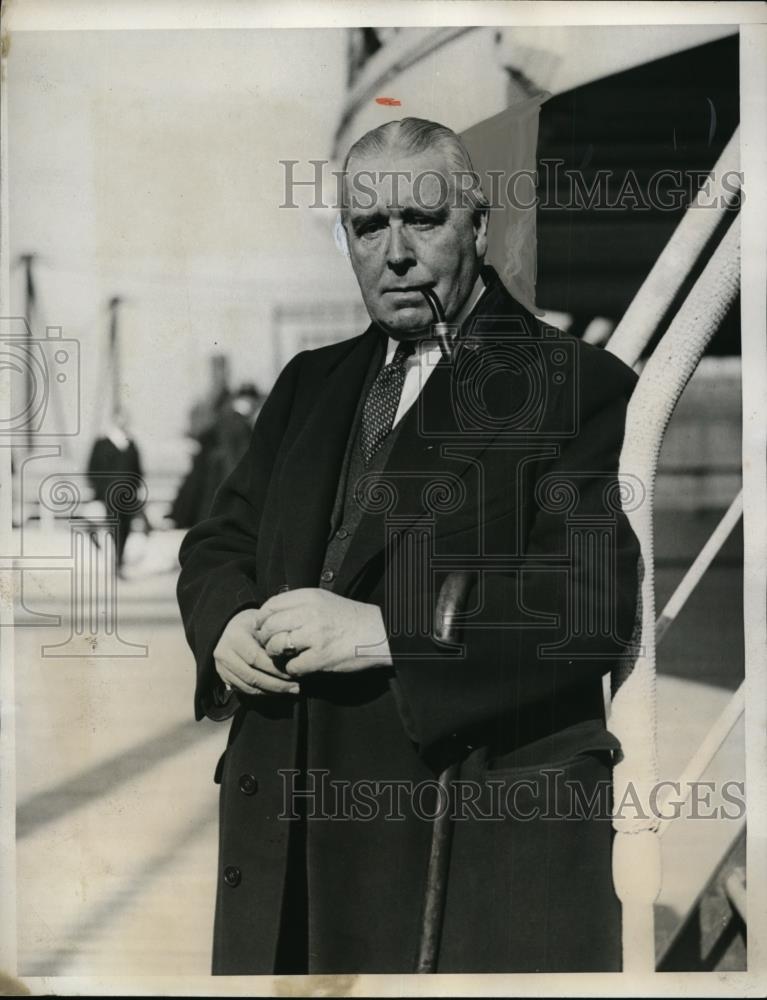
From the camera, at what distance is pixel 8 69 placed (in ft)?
8.78

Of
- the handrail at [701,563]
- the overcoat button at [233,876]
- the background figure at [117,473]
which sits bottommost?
the overcoat button at [233,876]

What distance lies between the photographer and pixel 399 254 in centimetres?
258

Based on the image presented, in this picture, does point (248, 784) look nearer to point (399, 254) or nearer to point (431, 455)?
point (431, 455)

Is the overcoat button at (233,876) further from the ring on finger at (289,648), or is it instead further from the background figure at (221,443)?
the background figure at (221,443)

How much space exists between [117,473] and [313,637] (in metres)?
0.59

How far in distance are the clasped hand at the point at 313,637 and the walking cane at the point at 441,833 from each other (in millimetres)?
137

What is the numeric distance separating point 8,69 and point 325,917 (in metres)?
2.00

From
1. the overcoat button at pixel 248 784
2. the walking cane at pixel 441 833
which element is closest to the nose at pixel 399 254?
the walking cane at pixel 441 833

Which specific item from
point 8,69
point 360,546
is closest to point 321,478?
point 360,546

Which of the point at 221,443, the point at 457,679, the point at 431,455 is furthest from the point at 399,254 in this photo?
the point at 457,679

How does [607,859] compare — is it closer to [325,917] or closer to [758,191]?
[325,917]

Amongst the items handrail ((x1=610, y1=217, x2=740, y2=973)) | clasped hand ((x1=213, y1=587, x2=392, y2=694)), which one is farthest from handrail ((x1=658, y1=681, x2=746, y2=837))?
clasped hand ((x1=213, y1=587, x2=392, y2=694))

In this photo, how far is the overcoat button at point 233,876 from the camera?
260cm

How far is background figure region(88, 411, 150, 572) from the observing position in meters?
2.66
